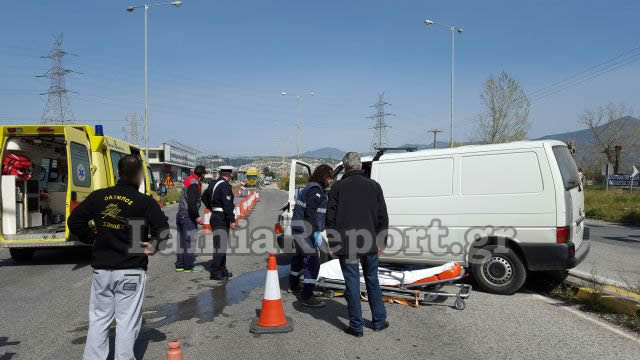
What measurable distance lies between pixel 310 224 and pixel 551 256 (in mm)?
3072

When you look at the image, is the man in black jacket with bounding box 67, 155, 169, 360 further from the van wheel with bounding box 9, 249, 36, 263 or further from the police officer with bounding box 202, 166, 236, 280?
the van wheel with bounding box 9, 249, 36, 263

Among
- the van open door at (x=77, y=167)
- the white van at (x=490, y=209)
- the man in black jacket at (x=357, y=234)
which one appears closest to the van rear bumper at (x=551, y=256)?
the white van at (x=490, y=209)

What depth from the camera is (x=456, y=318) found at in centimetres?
554

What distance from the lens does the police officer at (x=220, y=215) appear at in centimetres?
765

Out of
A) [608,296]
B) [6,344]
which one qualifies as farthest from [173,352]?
[608,296]

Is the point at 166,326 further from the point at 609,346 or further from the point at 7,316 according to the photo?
the point at 609,346

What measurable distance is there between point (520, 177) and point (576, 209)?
984mm

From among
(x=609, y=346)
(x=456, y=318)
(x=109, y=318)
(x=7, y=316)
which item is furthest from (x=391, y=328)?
(x=7, y=316)

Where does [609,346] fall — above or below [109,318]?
below

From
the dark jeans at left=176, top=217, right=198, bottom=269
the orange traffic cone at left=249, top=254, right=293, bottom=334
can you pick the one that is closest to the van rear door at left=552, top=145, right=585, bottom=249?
the orange traffic cone at left=249, top=254, right=293, bottom=334

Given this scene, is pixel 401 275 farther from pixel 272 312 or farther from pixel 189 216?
pixel 189 216

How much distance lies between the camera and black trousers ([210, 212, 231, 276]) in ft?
25.1

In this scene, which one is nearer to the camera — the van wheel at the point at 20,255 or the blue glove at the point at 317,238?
the blue glove at the point at 317,238

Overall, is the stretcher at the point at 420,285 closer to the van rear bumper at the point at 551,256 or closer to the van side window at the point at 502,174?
the van rear bumper at the point at 551,256
